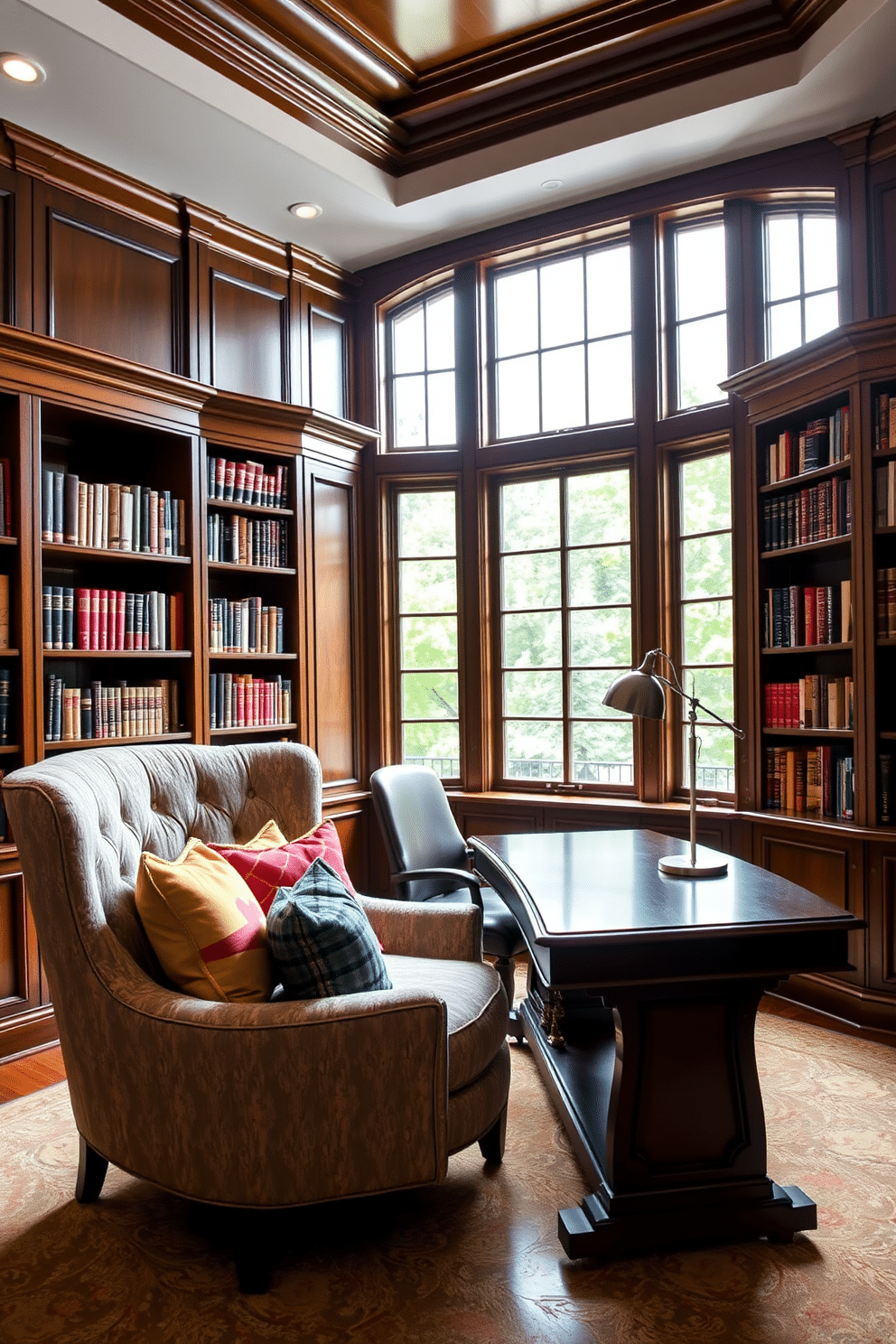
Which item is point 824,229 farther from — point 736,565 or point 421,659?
point 421,659

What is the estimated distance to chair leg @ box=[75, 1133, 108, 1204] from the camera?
7.98 ft

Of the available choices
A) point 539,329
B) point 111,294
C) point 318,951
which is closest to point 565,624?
point 539,329

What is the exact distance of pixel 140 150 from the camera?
3891 mm

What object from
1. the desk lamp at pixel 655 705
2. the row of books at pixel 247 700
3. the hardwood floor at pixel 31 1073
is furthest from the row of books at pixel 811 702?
the hardwood floor at pixel 31 1073

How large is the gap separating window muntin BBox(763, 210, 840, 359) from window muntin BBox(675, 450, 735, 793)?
0.57 m

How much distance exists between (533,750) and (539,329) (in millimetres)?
2121

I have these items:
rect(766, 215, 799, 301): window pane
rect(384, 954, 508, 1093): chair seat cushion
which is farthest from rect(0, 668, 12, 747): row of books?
rect(766, 215, 799, 301): window pane

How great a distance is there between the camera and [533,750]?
15.9 ft

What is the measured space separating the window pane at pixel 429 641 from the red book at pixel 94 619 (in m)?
1.75

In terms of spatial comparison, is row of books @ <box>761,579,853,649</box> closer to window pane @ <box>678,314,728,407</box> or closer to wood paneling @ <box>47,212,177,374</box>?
window pane @ <box>678,314,728,407</box>

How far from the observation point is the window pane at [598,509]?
15.1 feet

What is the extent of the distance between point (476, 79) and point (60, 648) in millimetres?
2913

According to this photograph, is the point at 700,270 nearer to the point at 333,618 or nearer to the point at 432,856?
the point at 333,618

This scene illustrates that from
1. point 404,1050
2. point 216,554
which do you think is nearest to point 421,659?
point 216,554
